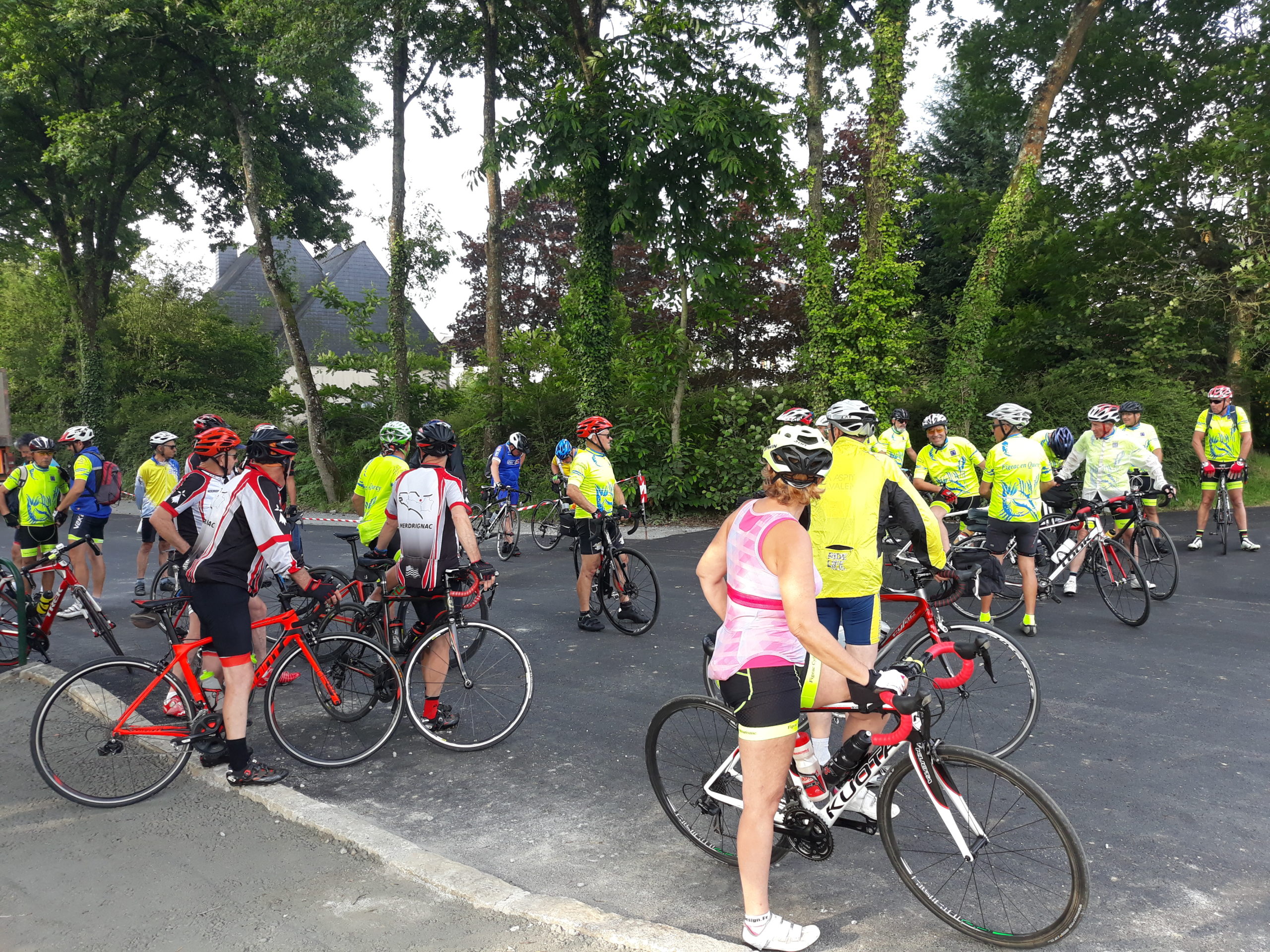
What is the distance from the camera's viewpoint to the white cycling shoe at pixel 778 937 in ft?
9.29

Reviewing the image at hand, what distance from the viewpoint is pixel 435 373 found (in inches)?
887

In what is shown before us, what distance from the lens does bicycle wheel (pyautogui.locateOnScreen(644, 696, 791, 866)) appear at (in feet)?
11.2

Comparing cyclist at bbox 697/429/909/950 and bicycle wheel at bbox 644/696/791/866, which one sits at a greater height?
cyclist at bbox 697/429/909/950

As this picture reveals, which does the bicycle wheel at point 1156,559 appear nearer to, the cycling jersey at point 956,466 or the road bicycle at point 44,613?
the cycling jersey at point 956,466

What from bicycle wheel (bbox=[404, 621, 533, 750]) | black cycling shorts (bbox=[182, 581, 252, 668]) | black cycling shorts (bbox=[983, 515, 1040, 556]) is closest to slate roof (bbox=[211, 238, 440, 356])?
black cycling shorts (bbox=[983, 515, 1040, 556])

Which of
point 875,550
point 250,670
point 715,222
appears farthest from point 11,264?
point 875,550

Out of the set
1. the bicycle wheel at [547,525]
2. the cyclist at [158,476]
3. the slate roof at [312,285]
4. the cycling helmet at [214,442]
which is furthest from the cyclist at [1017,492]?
the slate roof at [312,285]

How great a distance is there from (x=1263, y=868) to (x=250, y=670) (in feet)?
16.4

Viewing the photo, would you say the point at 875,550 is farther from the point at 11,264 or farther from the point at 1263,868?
the point at 11,264

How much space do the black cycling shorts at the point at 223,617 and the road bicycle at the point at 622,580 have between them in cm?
379

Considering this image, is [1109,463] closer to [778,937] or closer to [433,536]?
[433,536]

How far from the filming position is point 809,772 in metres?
3.18

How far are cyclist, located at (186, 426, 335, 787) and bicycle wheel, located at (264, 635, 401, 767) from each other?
1.12ft

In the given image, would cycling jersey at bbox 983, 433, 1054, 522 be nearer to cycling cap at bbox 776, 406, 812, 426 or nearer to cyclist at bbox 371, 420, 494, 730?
cycling cap at bbox 776, 406, 812, 426
